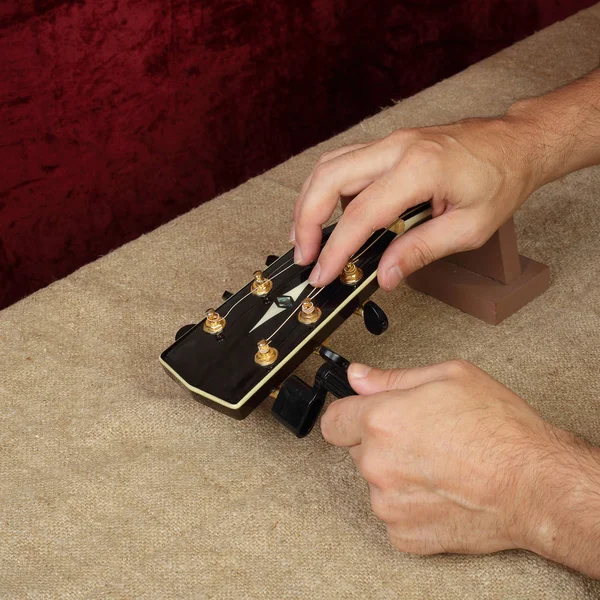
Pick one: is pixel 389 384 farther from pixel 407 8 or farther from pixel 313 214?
pixel 407 8

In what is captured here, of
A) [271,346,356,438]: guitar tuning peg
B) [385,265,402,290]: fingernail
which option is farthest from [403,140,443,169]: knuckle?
[271,346,356,438]: guitar tuning peg

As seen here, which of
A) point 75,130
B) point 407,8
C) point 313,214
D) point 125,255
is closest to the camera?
point 313,214

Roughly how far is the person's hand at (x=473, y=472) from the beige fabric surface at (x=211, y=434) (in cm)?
4

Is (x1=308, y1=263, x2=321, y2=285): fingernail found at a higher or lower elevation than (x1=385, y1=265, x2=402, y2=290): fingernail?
higher

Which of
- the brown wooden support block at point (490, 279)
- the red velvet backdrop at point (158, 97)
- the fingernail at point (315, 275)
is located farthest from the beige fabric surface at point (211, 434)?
the red velvet backdrop at point (158, 97)

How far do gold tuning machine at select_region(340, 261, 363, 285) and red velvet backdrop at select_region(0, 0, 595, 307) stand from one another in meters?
1.05

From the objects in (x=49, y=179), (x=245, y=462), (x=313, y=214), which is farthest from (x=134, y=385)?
(x=49, y=179)

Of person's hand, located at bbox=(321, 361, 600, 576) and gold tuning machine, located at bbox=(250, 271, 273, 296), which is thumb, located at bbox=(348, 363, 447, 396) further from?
gold tuning machine, located at bbox=(250, 271, 273, 296)

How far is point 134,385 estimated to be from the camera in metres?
1.00

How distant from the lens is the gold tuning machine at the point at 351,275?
931mm

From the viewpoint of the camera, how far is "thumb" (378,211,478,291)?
3.02 feet

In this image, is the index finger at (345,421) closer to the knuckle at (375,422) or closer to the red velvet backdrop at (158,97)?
the knuckle at (375,422)

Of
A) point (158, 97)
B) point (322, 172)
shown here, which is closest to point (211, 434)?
point (322, 172)

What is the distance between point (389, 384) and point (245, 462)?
190 millimetres
